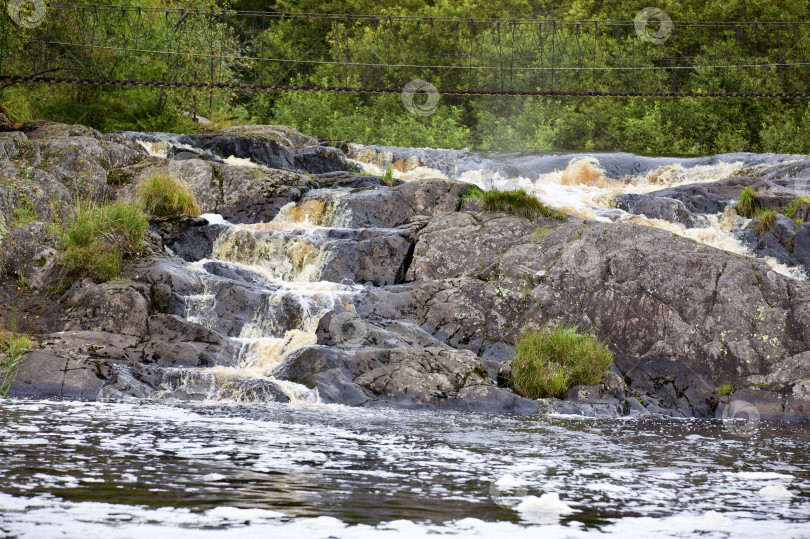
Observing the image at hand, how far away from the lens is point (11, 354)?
8555mm

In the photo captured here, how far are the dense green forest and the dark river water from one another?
19778 millimetres

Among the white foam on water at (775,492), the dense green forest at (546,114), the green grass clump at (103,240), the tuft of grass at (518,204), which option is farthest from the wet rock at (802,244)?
the dense green forest at (546,114)

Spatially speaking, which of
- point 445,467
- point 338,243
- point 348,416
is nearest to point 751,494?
point 445,467

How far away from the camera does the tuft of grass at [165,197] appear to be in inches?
523

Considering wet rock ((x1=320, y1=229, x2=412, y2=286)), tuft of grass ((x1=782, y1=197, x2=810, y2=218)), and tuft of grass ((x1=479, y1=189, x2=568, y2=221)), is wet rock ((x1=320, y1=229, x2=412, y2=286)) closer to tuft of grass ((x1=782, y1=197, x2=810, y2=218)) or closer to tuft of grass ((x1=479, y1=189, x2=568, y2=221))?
tuft of grass ((x1=479, y1=189, x2=568, y2=221))

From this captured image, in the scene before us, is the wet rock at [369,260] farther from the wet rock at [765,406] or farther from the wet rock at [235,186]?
the wet rock at [765,406]

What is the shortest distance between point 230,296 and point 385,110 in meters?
23.1

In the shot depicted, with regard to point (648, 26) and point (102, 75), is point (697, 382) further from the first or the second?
point (648, 26)

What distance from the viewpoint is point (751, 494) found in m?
4.32

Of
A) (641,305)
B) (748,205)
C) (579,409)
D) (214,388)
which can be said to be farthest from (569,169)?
(214,388)

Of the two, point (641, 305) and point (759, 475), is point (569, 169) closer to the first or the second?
point (641, 305)

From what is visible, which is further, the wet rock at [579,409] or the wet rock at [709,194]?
the wet rock at [709,194]

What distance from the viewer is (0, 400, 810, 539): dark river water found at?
3.45 metres

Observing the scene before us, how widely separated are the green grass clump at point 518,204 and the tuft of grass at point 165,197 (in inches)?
189
